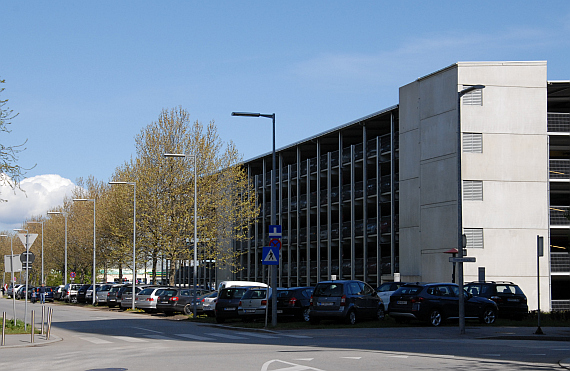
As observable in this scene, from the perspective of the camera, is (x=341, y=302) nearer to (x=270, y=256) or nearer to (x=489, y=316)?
(x=270, y=256)

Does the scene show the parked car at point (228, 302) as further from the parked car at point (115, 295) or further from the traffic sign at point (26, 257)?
the parked car at point (115, 295)

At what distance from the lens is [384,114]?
52.2 m

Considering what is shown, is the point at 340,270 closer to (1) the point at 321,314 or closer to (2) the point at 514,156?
(2) the point at 514,156

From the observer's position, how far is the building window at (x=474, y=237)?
146 ft

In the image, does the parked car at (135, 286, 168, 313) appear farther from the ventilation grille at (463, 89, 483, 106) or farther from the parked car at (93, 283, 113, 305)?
the ventilation grille at (463, 89, 483, 106)

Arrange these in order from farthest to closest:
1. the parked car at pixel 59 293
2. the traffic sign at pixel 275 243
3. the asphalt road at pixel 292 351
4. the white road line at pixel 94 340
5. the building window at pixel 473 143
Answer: the parked car at pixel 59 293, the building window at pixel 473 143, the traffic sign at pixel 275 243, the white road line at pixel 94 340, the asphalt road at pixel 292 351

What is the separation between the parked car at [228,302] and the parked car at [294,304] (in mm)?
1633

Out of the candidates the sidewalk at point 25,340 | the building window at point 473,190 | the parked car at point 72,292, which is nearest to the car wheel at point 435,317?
the sidewalk at point 25,340

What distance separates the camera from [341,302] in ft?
89.4

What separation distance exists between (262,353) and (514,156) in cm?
3272

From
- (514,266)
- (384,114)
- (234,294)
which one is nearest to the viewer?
(234,294)

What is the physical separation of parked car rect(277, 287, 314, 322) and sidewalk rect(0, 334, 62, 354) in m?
10.2

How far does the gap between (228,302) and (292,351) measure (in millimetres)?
13675

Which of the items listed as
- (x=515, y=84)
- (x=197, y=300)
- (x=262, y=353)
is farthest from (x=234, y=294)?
(x=515, y=84)
